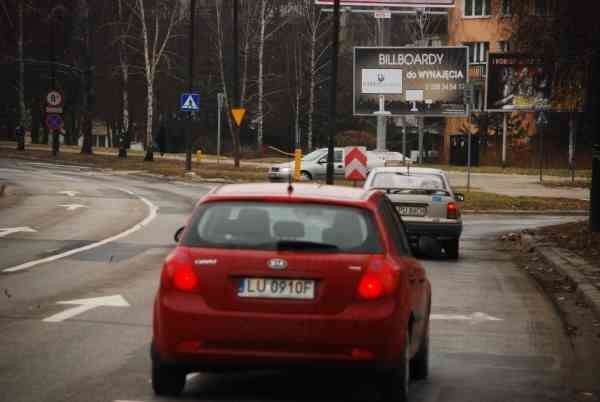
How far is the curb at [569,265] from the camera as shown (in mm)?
14991

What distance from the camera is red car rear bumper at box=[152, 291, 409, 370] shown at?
26.1 ft

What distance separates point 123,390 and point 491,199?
3118 cm

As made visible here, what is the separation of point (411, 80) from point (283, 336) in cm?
6127

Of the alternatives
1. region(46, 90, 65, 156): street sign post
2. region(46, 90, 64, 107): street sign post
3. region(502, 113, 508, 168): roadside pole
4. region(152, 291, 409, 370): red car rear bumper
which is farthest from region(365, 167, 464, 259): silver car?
region(502, 113, 508, 168): roadside pole

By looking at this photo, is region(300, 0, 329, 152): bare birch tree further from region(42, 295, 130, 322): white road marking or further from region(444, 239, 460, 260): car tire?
region(42, 295, 130, 322): white road marking

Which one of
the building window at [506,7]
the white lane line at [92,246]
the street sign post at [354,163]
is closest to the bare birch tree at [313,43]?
the street sign post at [354,163]

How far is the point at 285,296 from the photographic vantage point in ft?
26.2

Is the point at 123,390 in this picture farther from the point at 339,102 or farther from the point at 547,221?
the point at 339,102

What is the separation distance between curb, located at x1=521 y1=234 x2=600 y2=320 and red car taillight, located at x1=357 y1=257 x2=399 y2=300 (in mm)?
6050

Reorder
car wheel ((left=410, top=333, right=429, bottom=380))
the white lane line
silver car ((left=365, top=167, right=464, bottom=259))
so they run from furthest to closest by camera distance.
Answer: silver car ((left=365, top=167, right=464, bottom=259)) < the white lane line < car wheel ((left=410, top=333, right=429, bottom=380))

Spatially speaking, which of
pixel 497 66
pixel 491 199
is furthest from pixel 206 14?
pixel 491 199

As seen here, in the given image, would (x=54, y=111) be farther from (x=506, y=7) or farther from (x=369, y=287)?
(x=369, y=287)

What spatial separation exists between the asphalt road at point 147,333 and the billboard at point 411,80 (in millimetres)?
42080

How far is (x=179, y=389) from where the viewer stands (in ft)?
28.0
